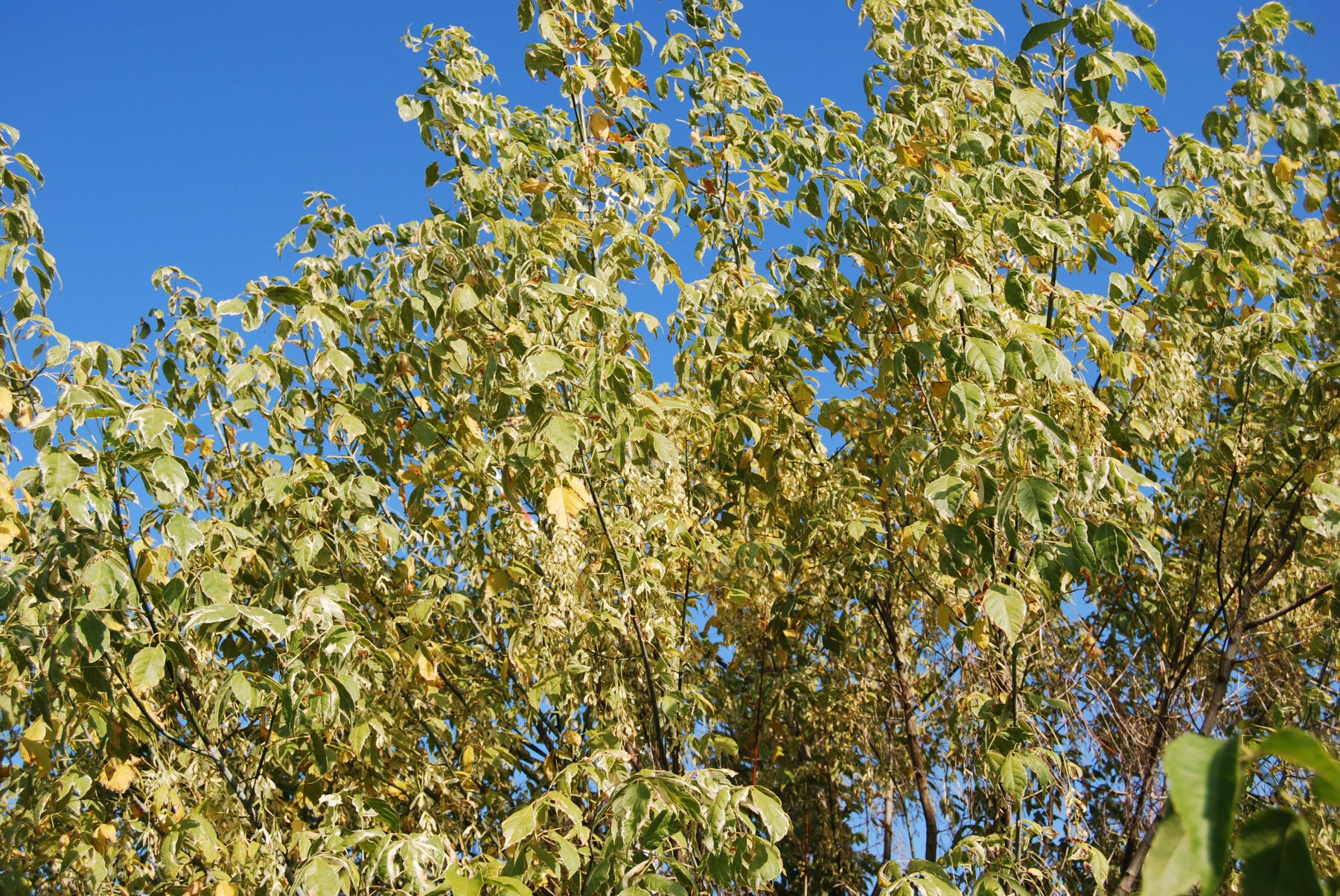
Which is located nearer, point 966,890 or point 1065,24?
point 1065,24

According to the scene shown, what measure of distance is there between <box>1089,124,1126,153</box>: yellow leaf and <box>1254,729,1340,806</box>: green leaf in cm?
264

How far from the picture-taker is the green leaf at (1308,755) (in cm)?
62

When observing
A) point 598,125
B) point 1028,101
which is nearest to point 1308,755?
point 1028,101

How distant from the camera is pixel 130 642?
241 cm

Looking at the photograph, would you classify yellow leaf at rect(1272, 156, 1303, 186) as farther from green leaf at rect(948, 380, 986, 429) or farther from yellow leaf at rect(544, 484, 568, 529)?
yellow leaf at rect(544, 484, 568, 529)

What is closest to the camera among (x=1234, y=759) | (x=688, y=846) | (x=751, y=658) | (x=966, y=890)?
(x=1234, y=759)

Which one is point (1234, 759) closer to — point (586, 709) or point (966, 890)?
point (966, 890)

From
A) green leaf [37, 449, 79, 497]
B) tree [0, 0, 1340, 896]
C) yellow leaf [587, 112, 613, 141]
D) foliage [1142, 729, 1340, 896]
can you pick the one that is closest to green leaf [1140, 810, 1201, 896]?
A: foliage [1142, 729, 1340, 896]

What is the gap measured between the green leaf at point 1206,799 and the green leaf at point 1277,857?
10 cm

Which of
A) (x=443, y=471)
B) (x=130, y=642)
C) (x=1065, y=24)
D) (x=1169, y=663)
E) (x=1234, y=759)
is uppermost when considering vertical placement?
(x=1065, y=24)

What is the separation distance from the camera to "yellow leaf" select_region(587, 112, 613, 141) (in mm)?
3332

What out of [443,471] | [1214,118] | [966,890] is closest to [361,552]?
[443,471]

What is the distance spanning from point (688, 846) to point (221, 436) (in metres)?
2.12

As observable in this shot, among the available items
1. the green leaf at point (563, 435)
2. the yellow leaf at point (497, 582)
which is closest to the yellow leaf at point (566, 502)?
the green leaf at point (563, 435)
